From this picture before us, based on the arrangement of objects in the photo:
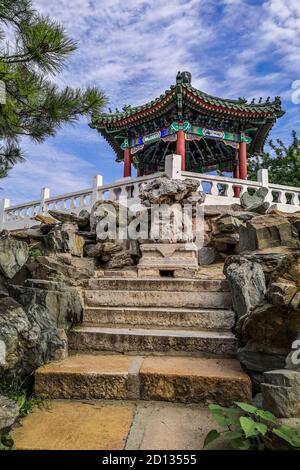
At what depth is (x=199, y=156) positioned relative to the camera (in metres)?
14.9

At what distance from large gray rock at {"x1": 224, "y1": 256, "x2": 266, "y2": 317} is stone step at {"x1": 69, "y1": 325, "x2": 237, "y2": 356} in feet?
1.06

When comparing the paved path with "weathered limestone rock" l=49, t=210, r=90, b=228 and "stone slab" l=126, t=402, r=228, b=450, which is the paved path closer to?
→ "stone slab" l=126, t=402, r=228, b=450

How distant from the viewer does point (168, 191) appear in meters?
5.17

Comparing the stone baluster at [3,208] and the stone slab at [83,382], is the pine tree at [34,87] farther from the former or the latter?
the stone baluster at [3,208]

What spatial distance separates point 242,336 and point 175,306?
3.76 feet

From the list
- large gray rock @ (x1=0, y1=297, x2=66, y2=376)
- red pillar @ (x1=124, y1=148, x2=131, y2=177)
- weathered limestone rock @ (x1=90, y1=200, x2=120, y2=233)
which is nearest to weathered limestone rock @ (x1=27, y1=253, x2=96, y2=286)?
weathered limestone rock @ (x1=90, y1=200, x2=120, y2=233)

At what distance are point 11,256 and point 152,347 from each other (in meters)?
1.45

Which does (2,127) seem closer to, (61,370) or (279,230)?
(61,370)

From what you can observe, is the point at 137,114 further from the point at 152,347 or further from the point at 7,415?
the point at 7,415

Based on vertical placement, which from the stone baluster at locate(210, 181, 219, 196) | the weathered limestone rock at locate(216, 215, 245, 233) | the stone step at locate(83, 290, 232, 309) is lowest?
the stone step at locate(83, 290, 232, 309)

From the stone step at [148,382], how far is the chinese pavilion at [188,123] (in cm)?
888

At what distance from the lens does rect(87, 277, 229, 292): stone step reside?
12.6ft

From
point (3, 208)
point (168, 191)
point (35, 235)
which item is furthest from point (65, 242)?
point (3, 208)

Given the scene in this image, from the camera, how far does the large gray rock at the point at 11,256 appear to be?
8.52ft
